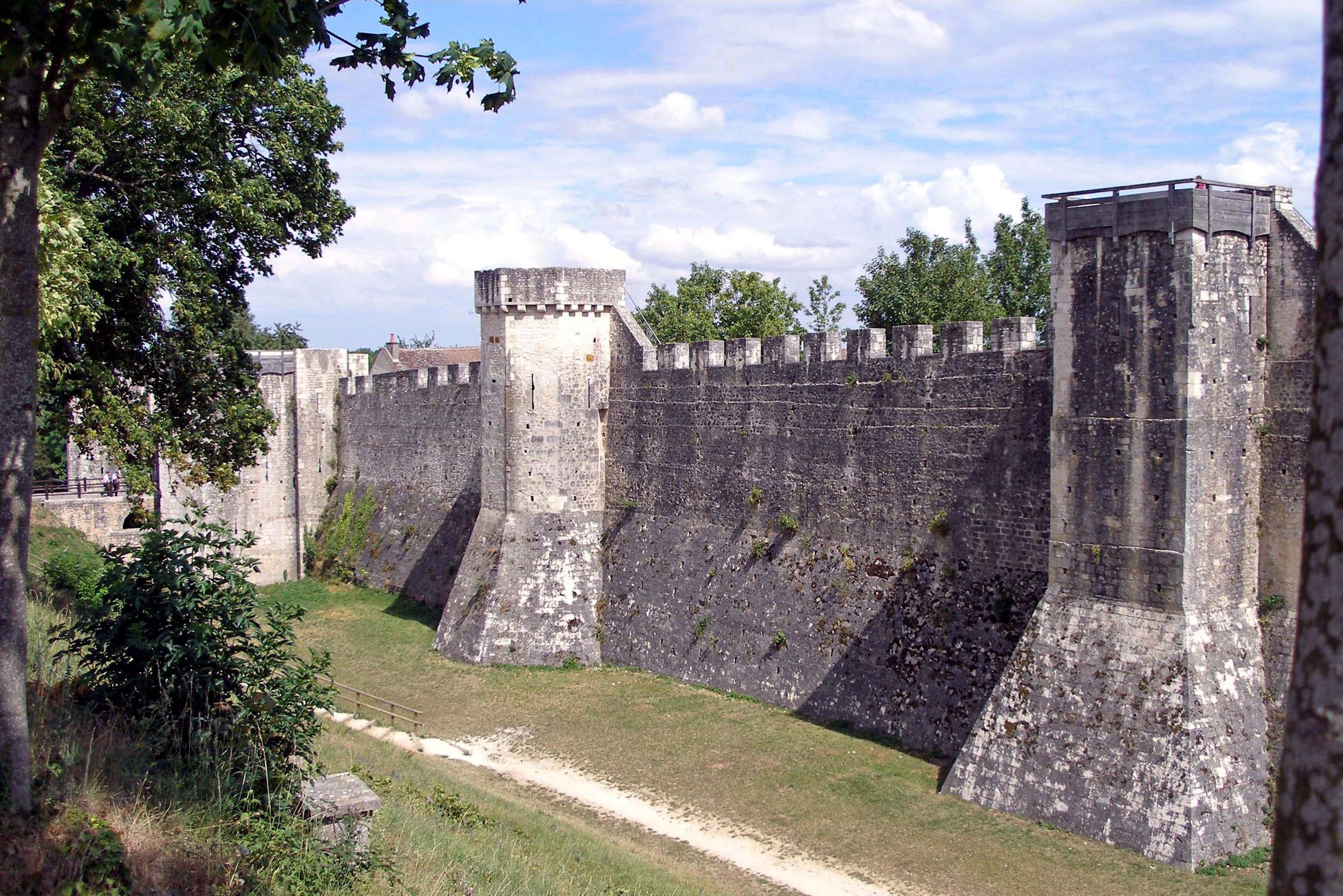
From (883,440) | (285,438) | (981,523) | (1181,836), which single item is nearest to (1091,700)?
(1181,836)

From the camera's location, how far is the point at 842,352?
16.9m

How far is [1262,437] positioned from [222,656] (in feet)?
37.0

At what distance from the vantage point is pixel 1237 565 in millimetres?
12484

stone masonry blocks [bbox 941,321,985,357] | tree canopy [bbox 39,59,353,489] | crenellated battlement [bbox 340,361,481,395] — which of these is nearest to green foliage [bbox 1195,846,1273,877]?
stone masonry blocks [bbox 941,321,985,357]

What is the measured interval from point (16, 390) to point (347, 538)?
23318 millimetres

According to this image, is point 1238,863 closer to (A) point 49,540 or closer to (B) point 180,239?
(B) point 180,239

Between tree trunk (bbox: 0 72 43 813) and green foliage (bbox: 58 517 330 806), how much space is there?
1455 millimetres

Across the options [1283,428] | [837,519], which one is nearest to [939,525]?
[837,519]

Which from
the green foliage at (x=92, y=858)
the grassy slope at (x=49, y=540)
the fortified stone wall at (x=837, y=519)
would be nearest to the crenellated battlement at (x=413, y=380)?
the fortified stone wall at (x=837, y=519)

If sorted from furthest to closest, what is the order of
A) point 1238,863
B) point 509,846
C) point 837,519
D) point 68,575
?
point 68,575, point 837,519, point 1238,863, point 509,846

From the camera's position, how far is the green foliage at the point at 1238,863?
10.9 meters

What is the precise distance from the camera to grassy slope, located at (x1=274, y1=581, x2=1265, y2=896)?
11.2 metres

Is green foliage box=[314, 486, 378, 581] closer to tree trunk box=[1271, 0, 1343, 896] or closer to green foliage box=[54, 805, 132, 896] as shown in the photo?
green foliage box=[54, 805, 132, 896]

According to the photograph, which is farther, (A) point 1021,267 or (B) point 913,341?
(A) point 1021,267
